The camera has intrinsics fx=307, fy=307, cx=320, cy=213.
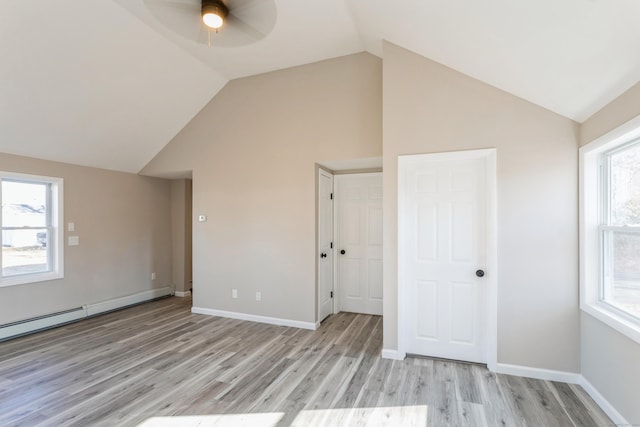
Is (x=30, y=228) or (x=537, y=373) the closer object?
(x=537, y=373)

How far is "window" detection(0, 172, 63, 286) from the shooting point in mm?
3957

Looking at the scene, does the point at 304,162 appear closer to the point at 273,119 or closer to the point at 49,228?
→ the point at 273,119

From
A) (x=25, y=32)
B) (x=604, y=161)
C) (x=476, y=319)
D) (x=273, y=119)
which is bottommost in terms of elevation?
(x=476, y=319)

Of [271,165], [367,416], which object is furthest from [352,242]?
[367,416]

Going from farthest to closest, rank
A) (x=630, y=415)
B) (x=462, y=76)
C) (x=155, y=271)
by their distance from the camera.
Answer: (x=155, y=271) < (x=462, y=76) < (x=630, y=415)

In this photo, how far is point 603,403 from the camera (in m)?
2.37

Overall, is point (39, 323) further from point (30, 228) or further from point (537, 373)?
point (537, 373)

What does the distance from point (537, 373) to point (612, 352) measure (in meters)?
0.71

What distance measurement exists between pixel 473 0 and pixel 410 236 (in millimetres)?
2100

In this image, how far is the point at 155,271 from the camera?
5.86 m

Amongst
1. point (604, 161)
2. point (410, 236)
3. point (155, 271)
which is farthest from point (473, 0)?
point (155, 271)

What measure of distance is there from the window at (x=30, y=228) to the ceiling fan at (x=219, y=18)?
3096 millimetres

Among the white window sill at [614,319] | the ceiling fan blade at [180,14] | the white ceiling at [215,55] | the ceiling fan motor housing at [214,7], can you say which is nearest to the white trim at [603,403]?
the white window sill at [614,319]

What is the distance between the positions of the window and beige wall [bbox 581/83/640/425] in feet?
20.7
